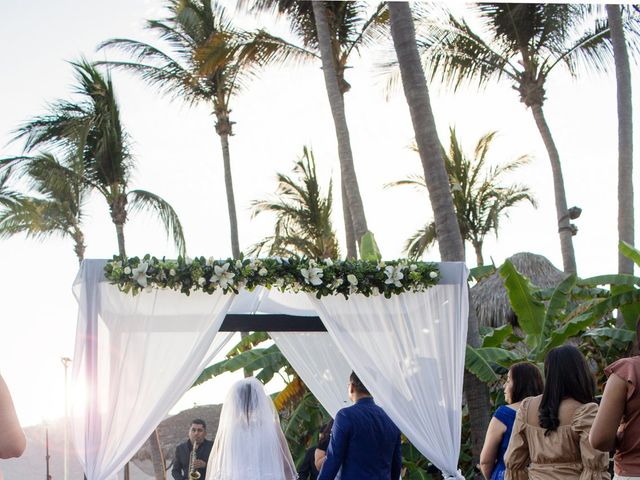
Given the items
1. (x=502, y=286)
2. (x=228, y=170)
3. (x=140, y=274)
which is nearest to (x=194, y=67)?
(x=228, y=170)

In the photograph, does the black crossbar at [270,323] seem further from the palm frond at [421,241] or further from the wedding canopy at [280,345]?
the palm frond at [421,241]

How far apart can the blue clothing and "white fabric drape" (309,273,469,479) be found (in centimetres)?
251

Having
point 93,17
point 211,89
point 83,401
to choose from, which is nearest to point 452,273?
point 83,401

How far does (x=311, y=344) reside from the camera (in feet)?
28.9

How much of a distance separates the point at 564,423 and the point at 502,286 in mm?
11858

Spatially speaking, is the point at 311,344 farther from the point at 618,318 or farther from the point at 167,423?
the point at 167,423

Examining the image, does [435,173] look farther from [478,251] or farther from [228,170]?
[478,251]

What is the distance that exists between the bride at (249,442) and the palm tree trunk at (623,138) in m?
7.12

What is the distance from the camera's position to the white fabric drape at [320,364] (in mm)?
8750

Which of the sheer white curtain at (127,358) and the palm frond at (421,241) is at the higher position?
the palm frond at (421,241)

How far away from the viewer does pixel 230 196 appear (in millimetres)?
20156

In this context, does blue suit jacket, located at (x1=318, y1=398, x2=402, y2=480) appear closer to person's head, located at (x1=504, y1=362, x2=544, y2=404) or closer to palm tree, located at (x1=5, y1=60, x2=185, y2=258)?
person's head, located at (x1=504, y1=362, x2=544, y2=404)

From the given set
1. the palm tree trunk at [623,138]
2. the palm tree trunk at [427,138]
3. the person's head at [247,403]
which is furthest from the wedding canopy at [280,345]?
the palm tree trunk at [623,138]

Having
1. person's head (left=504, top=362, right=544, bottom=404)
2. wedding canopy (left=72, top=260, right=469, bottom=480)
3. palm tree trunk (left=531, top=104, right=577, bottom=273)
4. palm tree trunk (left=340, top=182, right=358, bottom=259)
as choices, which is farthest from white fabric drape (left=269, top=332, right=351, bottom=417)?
palm tree trunk (left=531, top=104, right=577, bottom=273)
